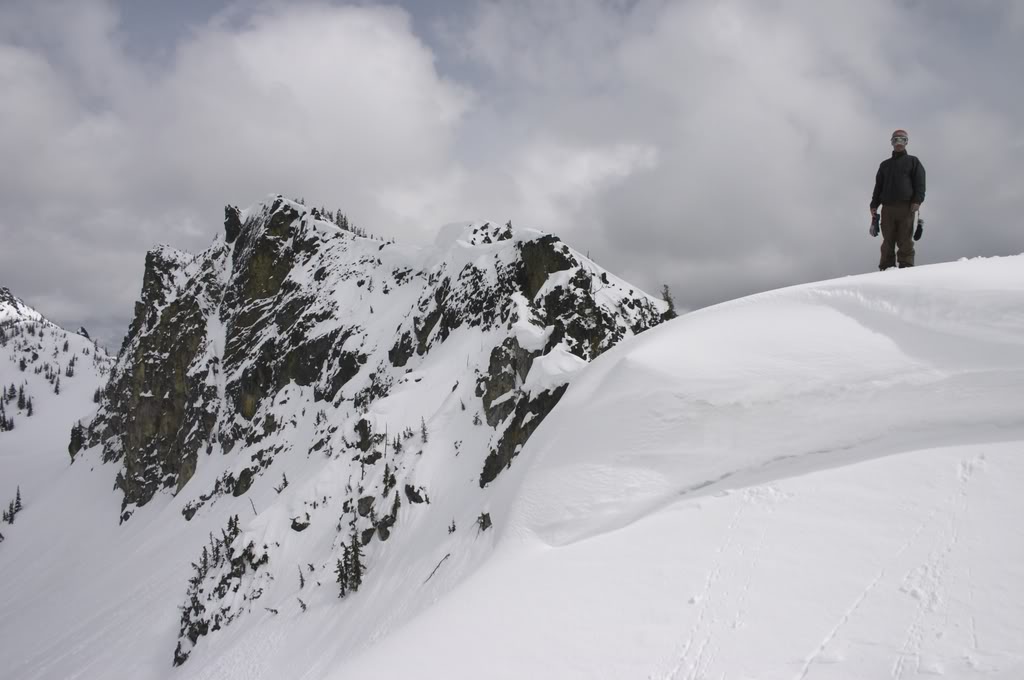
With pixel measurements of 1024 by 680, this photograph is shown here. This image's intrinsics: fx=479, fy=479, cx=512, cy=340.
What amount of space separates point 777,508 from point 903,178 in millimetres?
8118

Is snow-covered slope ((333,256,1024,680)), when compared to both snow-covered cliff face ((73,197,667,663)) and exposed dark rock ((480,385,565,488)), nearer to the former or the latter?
snow-covered cliff face ((73,197,667,663))

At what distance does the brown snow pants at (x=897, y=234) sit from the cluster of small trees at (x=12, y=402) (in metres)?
211

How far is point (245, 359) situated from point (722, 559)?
5763cm

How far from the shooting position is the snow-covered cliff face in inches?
997

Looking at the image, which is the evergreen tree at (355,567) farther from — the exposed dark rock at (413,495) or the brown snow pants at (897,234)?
the brown snow pants at (897,234)

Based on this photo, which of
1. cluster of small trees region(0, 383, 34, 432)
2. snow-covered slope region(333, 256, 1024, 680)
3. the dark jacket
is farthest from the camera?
cluster of small trees region(0, 383, 34, 432)

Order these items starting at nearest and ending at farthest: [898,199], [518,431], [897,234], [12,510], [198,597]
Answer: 1. [898,199]
2. [897,234]
3. [518,431]
4. [198,597]
5. [12,510]

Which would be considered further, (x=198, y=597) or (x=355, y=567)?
(x=198, y=597)

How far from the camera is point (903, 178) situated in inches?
357

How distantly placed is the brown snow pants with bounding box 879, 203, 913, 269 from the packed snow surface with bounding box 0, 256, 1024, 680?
95.4 inches

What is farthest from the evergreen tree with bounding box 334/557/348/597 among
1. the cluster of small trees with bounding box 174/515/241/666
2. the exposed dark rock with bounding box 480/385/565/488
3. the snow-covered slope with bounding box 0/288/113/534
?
the snow-covered slope with bounding box 0/288/113/534

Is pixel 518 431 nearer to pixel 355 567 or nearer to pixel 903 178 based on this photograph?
pixel 355 567

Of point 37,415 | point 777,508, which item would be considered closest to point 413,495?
point 777,508

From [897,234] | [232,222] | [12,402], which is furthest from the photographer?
[12,402]
